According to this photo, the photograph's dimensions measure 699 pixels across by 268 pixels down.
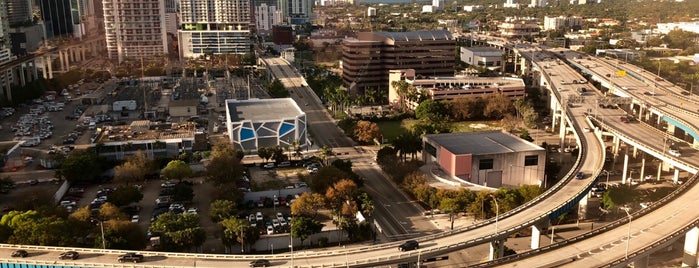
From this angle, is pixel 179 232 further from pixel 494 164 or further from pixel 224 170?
pixel 494 164

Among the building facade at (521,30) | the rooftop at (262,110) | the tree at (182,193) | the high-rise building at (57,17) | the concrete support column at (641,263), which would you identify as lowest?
the tree at (182,193)

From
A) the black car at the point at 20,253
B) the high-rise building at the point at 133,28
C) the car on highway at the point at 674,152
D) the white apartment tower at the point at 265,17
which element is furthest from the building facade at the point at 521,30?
the black car at the point at 20,253

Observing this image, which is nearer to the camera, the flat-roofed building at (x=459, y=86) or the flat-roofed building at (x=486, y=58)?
the flat-roofed building at (x=459, y=86)

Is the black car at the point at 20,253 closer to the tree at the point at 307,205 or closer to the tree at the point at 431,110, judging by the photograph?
the tree at the point at 307,205

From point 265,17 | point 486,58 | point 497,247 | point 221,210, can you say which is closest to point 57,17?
point 265,17

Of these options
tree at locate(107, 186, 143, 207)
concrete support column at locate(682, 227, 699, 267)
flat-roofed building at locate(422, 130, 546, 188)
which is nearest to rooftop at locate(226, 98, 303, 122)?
tree at locate(107, 186, 143, 207)
